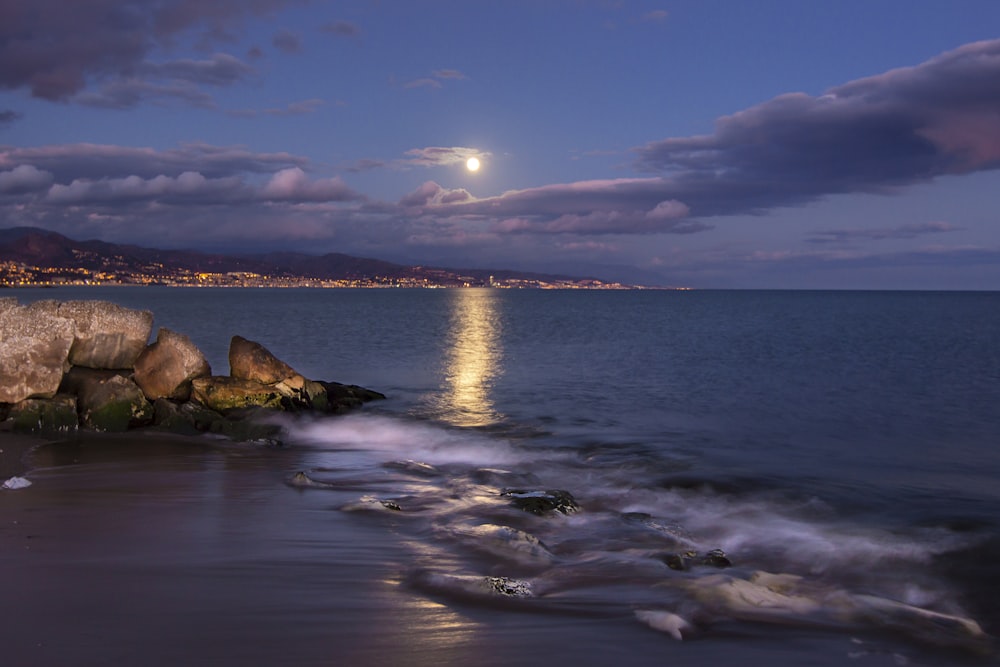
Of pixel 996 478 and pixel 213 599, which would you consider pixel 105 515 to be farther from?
pixel 996 478

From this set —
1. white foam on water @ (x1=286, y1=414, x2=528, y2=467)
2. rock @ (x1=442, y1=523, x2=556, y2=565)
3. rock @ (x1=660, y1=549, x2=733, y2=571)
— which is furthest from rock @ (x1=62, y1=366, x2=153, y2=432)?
rock @ (x1=660, y1=549, x2=733, y2=571)

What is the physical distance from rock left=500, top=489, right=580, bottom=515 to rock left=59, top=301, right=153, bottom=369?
39.4ft

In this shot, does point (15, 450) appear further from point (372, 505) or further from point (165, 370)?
point (372, 505)

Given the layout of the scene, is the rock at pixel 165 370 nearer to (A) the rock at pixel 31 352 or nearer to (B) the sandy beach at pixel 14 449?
(A) the rock at pixel 31 352

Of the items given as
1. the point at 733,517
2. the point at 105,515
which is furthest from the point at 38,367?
the point at 733,517

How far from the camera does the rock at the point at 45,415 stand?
A: 17031 mm

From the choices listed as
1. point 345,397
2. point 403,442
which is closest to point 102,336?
point 345,397

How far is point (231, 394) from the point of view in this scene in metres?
19.5

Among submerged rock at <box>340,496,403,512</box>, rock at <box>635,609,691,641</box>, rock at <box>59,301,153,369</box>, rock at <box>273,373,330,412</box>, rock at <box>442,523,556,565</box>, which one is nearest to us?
rock at <box>635,609,691,641</box>

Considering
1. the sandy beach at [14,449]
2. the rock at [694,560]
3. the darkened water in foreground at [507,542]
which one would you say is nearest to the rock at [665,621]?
the darkened water in foreground at [507,542]

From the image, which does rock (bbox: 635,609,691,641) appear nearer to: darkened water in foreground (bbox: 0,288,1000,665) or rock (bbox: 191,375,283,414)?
darkened water in foreground (bbox: 0,288,1000,665)

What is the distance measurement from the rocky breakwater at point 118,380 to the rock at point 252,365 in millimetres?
28

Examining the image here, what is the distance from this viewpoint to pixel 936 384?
1383 inches

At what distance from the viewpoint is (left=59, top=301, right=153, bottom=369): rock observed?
62.5 feet
